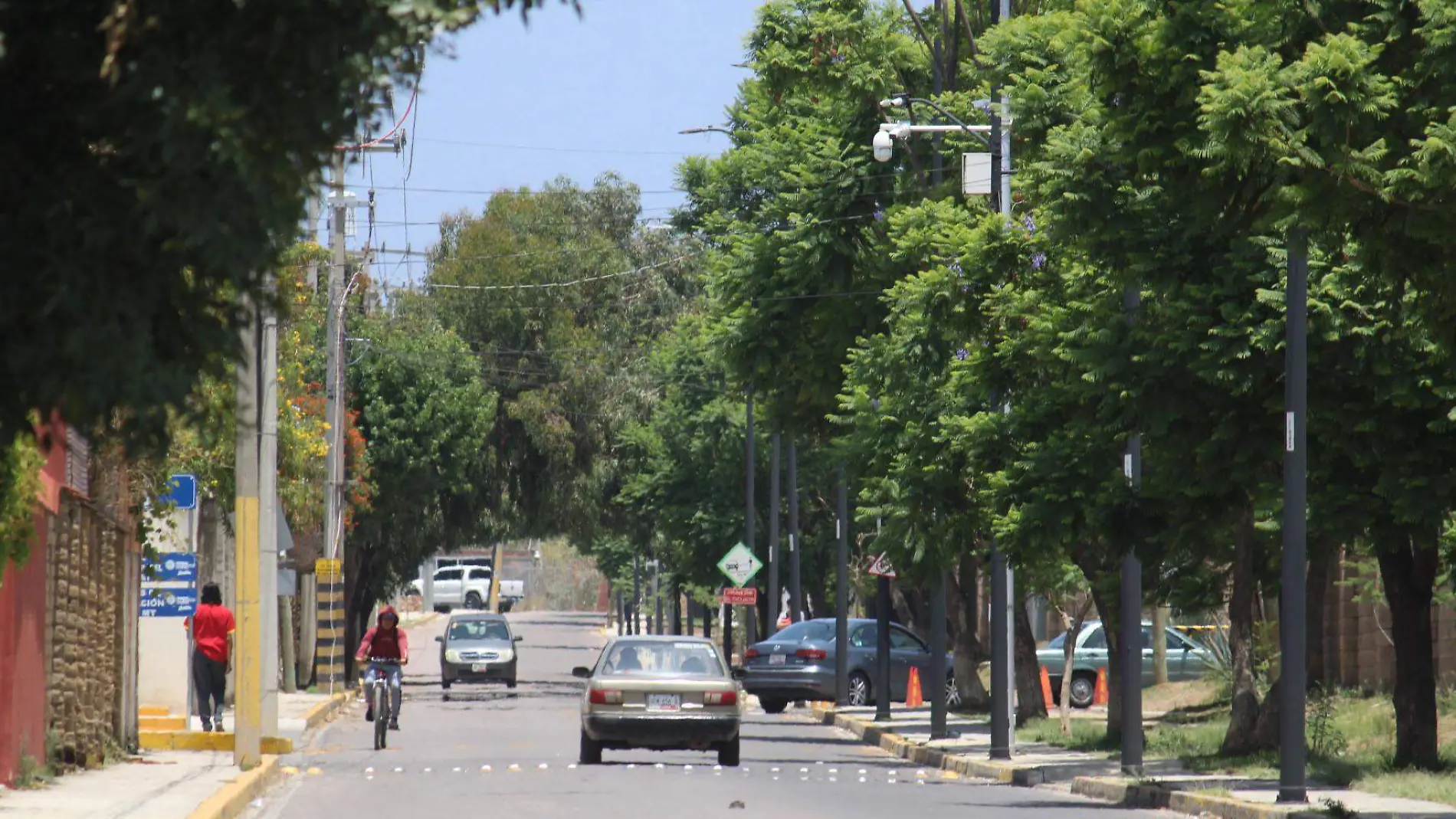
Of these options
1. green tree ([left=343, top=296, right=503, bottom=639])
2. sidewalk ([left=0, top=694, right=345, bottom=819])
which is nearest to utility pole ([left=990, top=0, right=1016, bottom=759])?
sidewalk ([left=0, top=694, right=345, bottom=819])

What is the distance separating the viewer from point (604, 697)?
23.2 meters

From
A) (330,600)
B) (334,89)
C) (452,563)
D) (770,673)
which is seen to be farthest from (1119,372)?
(452,563)

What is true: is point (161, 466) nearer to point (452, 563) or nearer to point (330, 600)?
point (330, 600)

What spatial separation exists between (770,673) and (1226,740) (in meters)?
18.5

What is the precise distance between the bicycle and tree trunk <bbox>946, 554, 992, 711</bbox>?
37.5 ft

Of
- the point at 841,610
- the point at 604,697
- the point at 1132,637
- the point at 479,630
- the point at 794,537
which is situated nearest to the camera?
the point at 1132,637

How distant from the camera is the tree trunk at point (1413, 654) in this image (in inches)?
798

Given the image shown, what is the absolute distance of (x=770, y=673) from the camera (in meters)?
41.4

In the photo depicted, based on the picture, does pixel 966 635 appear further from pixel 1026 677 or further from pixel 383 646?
pixel 383 646

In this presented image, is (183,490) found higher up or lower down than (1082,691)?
higher up

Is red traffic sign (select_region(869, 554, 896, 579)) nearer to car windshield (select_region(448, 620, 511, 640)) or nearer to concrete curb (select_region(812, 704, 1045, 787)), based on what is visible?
concrete curb (select_region(812, 704, 1045, 787))

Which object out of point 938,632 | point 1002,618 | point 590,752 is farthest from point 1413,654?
point 938,632

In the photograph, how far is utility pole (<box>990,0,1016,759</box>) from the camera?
2464cm

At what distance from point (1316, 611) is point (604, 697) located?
8510 mm
